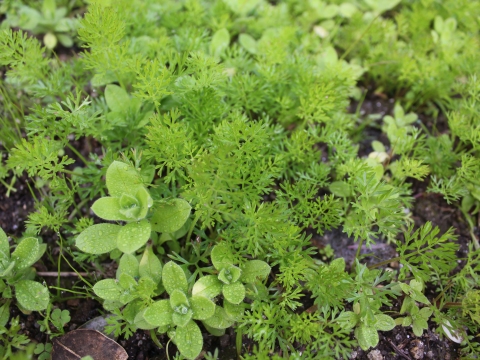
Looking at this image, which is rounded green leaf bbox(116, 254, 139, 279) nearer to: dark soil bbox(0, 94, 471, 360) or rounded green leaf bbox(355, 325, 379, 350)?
dark soil bbox(0, 94, 471, 360)

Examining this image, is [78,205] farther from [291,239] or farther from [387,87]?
[387,87]

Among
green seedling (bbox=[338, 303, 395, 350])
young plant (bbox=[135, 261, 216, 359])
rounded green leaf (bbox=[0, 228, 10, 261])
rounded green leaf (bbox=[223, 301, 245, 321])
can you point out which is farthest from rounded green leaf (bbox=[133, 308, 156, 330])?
green seedling (bbox=[338, 303, 395, 350])

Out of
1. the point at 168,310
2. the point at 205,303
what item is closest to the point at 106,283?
the point at 168,310

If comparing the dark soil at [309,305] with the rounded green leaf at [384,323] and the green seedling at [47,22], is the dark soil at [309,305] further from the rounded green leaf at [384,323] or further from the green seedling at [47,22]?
the green seedling at [47,22]

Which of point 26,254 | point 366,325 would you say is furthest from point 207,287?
point 26,254

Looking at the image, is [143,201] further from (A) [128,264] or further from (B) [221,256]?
(B) [221,256]

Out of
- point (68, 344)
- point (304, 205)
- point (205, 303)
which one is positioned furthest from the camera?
point (304, 205)

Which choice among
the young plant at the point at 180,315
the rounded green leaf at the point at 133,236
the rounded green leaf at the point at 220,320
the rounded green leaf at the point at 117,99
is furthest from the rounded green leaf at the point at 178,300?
the rounded green leaf at the point at 117,99
